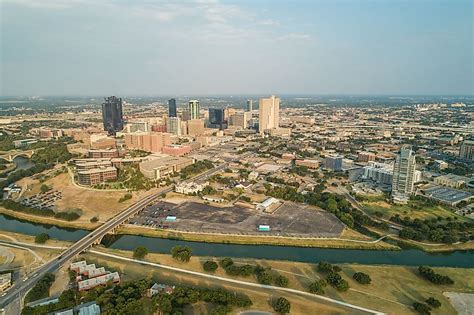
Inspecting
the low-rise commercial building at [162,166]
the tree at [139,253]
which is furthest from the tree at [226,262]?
the low-rise commercial building at [162,166]

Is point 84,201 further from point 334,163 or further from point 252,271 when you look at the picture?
point 334,163

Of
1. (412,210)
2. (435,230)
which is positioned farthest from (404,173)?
(435,230)

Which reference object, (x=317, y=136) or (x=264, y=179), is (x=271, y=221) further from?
(x=317, y=136)

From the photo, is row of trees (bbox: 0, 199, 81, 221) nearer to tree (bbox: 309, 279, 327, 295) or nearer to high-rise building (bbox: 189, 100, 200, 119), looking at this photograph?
tree (bbox: 309, 279, 327, 295)

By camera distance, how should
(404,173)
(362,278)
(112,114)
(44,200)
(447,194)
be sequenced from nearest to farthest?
(362,278)
(404,173)
(44,200)
(447,194)
(112,114)

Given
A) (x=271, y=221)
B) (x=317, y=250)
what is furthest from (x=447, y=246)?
(x=271, y=221)
